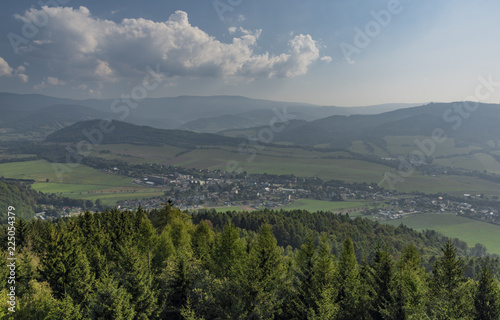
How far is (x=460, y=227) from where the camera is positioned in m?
123

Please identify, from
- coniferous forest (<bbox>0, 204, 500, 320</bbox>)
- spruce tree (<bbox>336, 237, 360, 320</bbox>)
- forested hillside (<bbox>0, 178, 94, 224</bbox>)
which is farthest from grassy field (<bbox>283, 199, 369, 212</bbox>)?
coniferous forest (<bbox>0, 204, 500, 320</bbox>)

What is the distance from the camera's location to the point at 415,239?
9819 centimetres

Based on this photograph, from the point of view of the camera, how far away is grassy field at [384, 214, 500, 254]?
109m

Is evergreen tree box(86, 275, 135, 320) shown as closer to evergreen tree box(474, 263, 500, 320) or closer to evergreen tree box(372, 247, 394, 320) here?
evergreen tree box(372, 247, 394, 320)

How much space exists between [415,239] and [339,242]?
102ft

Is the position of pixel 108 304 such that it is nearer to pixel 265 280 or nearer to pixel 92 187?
pixel 265 280

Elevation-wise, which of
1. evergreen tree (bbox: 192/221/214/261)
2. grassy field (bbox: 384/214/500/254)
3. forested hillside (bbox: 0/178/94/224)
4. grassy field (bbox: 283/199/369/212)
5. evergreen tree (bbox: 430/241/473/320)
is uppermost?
evergreen tree (bbox: 430/241/473/320)

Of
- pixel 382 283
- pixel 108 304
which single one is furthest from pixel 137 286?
pixel 382 283

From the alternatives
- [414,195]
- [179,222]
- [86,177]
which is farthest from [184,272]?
[86,177]

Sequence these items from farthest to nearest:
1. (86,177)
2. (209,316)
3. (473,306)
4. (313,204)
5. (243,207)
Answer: (86,177) → (313,204) → (243,207) → (209,316) → (473,306)

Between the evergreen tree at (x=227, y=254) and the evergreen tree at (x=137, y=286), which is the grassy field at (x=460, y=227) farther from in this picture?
the evergreen tree at (x=137, y=286)

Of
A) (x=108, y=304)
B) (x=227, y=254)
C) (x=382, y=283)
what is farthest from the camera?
(x=227, y=254)

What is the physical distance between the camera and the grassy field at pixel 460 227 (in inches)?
4284

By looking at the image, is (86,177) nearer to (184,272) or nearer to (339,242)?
(339,242)
